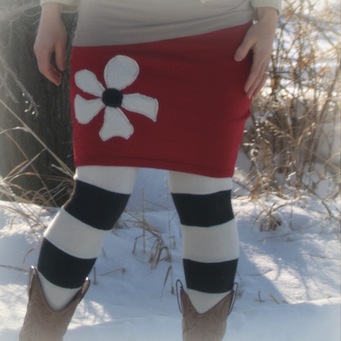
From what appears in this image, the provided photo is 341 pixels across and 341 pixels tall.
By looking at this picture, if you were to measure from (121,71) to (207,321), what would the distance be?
51cm

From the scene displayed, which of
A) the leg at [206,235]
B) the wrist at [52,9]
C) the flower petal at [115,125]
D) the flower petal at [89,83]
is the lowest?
the leg at [206,235]

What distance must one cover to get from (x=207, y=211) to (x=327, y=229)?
1326 mm

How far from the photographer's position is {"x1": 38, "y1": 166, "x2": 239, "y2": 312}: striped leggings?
4.10 feet

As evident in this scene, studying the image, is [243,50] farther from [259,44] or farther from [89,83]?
[89,83]

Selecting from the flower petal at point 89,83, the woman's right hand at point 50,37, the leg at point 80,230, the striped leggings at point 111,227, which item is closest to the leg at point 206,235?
the striped leggings at point 111,227

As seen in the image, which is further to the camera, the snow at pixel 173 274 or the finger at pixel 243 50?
the snow at pixel 173 274

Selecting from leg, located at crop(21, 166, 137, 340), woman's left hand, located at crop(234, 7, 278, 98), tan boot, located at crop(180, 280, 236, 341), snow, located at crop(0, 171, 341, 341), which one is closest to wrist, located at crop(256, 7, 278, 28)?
woman's left hand, located at crop(234, 7, 278, 98)

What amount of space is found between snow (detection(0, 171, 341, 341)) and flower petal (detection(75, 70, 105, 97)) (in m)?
0.64

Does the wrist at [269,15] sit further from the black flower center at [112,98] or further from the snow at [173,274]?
the snow at [173,274]

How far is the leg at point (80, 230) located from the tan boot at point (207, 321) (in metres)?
0.22

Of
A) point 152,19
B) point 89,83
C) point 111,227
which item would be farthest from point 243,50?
point 111,227

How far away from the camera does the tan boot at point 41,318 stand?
4.26ft

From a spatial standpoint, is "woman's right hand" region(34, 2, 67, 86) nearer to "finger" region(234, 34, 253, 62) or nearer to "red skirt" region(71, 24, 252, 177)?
"red skirt" region(71, 24, 252, 177)

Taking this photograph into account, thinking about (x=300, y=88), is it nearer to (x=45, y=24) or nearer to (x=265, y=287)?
(x=265, y=287)
